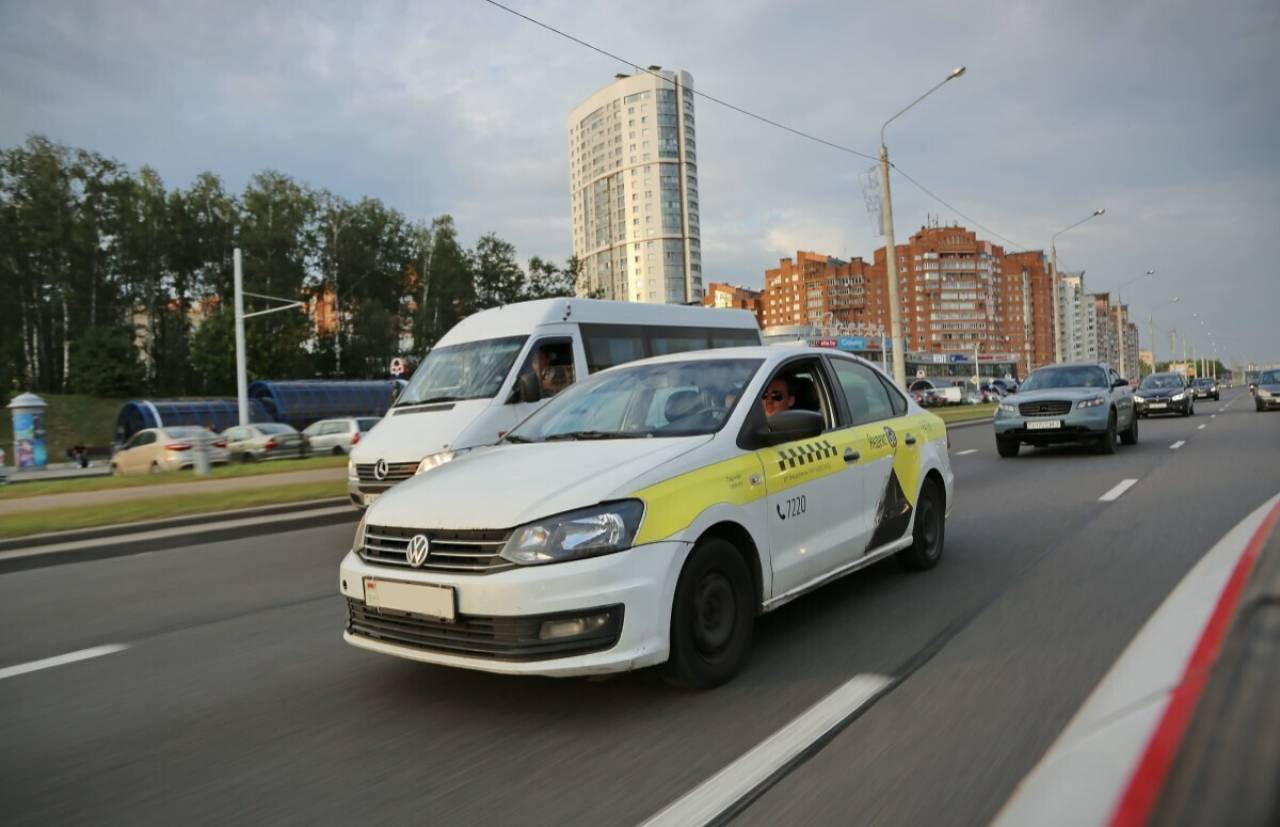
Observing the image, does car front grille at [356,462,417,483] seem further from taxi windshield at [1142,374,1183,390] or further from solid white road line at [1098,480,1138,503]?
taxi windshield at [1142,374,1183,390]

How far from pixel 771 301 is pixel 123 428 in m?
131

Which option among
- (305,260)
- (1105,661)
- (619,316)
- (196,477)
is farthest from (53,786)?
(305,260)

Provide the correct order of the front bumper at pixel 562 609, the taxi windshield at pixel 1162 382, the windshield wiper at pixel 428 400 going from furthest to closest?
the taxi windshield at pixel 1162 382 < the windshield wiper at pixel 428 400 < the front bumper at pixel 562 609

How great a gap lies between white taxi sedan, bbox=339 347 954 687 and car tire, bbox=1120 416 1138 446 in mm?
12966

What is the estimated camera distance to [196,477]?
1753cm

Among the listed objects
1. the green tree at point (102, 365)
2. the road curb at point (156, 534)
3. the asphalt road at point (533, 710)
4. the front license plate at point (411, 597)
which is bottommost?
the asphalt road at point (533, 710)

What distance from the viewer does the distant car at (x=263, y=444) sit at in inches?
1066

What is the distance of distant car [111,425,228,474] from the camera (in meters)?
23.2

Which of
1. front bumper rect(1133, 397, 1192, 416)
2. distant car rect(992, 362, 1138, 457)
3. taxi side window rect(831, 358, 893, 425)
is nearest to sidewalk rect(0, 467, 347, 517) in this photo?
taxi side window rect(831, 358, 893, 425)

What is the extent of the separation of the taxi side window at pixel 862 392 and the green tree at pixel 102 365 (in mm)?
55443

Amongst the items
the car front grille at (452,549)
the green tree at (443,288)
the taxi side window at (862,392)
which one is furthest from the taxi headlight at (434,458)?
the green tree at (443,288)

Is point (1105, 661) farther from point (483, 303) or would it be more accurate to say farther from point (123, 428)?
point (483, 303)

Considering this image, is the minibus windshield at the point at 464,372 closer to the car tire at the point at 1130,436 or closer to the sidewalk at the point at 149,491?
the sidewalk at the point at 149,491

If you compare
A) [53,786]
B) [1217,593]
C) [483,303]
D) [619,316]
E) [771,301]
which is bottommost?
[53,786]
